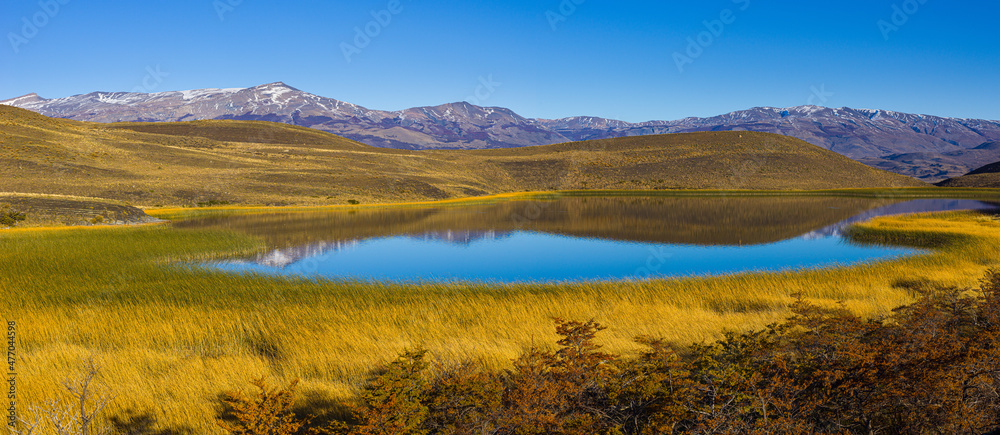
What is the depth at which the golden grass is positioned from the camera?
8109mm

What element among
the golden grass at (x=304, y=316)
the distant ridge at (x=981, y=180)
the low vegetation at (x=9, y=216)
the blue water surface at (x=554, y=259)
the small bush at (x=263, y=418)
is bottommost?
the blue water surface at (x=554, y=259)

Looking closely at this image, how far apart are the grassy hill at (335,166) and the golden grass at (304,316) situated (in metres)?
47.1

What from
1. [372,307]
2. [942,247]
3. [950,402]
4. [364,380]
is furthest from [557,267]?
[942,247]

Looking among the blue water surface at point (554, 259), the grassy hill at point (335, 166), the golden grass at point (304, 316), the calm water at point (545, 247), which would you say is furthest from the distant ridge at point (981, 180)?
the golden grass at point (304, 316)

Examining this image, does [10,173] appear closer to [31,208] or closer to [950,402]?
[31,208]

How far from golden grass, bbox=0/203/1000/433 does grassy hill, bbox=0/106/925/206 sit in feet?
154

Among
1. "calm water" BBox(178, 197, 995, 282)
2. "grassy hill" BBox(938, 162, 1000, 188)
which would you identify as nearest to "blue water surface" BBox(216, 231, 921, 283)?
"calm water" BBox(178, 197, 995, 282)

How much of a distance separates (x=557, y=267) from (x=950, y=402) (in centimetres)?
1512

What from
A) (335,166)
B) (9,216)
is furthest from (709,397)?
(335,166)

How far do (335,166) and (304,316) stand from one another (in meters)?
78.1

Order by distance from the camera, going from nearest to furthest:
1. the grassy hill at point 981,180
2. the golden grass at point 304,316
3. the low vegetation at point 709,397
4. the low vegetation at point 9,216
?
the low vegetation at point 709,397 → the golden grass at point 304,316 → the low vegetation at point 9,216 → the grassy hill at point 981,180

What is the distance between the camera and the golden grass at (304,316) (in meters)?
8.11

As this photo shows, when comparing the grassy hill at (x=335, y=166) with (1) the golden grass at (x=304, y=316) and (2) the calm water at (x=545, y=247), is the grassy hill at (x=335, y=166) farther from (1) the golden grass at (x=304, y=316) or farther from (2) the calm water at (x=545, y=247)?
(1) the golden grass at (x=304, y=316)

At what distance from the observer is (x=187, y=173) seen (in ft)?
225
